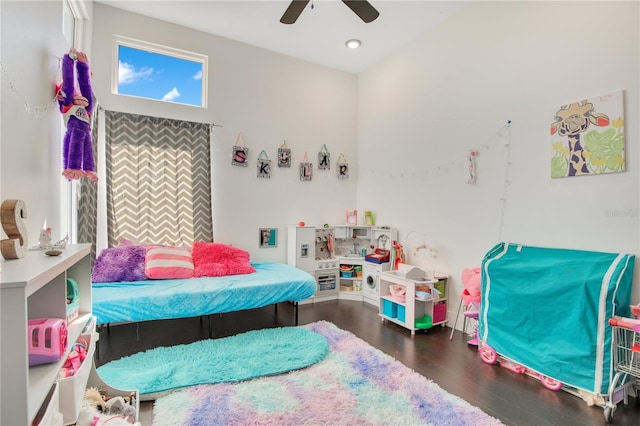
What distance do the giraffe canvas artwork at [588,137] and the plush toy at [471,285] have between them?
3.34 ft

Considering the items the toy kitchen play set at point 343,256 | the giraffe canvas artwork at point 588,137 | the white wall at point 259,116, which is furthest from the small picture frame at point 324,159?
the giraffe canvas artwork at point 588,137

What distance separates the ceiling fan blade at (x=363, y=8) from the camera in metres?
2.33

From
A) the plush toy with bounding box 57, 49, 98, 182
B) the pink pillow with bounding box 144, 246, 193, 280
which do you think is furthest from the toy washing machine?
the plush toy with bounding box 57, 49, 98, 182

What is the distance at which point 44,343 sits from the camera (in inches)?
41.2

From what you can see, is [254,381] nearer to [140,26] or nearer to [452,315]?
[452,315]

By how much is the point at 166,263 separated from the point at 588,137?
3687 mm

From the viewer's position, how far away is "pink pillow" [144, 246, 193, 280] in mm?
3131

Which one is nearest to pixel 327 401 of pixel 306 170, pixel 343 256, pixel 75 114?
pixel 75 114

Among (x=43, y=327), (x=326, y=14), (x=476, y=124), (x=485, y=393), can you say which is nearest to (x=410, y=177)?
(x=476, y=124)

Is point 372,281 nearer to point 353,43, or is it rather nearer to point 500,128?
point 500,128

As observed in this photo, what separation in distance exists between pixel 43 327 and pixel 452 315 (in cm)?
331

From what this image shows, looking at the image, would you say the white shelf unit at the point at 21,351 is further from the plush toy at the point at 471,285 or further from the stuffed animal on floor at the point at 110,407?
the plush toy at the point at 471,285

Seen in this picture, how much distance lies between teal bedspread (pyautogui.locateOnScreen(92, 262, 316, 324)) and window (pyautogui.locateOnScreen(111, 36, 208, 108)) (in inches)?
82.7

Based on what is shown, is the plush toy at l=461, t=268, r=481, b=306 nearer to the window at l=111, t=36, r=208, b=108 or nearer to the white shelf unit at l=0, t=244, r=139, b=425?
the white shelf unit at l=0, t=244, r=139, b=425
